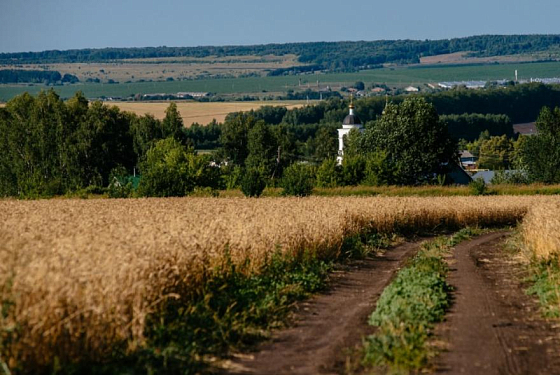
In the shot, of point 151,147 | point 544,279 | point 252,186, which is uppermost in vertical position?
point 544,279

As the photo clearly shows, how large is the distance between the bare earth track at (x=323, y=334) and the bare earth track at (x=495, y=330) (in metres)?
1.41

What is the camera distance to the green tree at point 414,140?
309 ft

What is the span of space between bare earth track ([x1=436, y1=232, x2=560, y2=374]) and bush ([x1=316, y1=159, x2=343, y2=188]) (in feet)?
196

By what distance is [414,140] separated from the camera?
3738 inches

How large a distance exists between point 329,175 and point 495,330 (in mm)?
69147

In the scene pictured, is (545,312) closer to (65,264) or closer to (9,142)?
(65,264)

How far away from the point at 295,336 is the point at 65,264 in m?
3.86

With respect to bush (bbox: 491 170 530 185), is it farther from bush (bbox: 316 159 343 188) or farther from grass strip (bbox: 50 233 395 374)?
grass strip (bbox: 50 233 395 374)

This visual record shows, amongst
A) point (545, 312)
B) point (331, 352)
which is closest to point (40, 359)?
point (331, 352)

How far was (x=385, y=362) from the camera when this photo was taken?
40.5ft

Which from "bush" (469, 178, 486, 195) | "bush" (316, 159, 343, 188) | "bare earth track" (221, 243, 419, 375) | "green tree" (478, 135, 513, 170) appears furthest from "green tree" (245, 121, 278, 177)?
"bare earth track" (221, 243, 419, 375)

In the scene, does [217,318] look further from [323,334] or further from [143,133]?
[143,133]

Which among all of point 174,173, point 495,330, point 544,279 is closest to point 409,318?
point 495,330

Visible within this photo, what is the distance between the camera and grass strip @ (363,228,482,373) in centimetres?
1244
